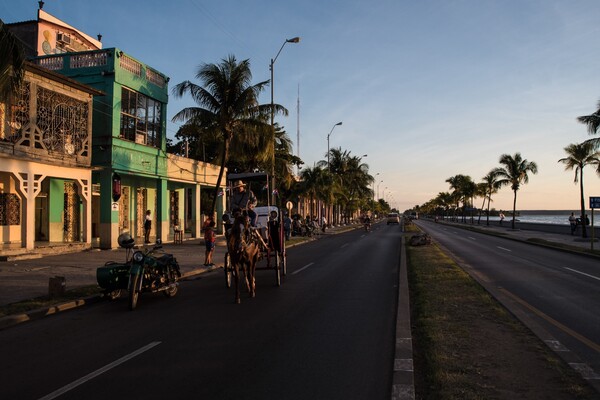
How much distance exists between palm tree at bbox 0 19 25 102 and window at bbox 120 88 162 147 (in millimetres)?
10522

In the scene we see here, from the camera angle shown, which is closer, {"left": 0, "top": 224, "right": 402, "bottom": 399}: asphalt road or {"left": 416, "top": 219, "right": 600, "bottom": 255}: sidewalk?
{"left": 0, "top": 224, "right": 402, "bottom": 399}: asphalt road

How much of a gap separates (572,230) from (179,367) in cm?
4060

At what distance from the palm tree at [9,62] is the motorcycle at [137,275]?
5.31 metres

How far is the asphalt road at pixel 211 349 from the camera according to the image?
4.82 metres

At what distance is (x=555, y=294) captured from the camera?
10312 mm

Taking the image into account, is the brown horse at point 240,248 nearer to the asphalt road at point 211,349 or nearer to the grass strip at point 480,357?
the asphalt road at point 211,349

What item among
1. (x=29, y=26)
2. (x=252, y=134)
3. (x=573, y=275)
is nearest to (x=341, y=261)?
(x=573, y=275)

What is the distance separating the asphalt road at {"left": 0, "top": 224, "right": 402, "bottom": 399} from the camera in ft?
15.8

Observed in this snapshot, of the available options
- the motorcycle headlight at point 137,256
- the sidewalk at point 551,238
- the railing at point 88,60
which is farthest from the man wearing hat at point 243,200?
the sidewalk at point 551,238

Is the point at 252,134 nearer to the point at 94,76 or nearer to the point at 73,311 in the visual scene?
the point at 94,76

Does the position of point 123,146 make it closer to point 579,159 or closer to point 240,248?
point 240,248

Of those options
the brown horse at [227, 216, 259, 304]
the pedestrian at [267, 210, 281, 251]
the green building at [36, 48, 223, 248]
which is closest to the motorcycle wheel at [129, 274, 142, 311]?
the brown horse at [227, 216, 259, 304]

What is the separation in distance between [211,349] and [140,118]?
1962 cm

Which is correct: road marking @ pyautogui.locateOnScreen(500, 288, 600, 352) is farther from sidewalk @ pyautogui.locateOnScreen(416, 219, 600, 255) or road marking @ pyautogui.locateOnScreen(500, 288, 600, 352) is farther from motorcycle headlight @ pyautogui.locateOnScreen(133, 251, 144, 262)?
sidewalk @ pyautogui.locateOnScreen(416, 219, 600, 255)
